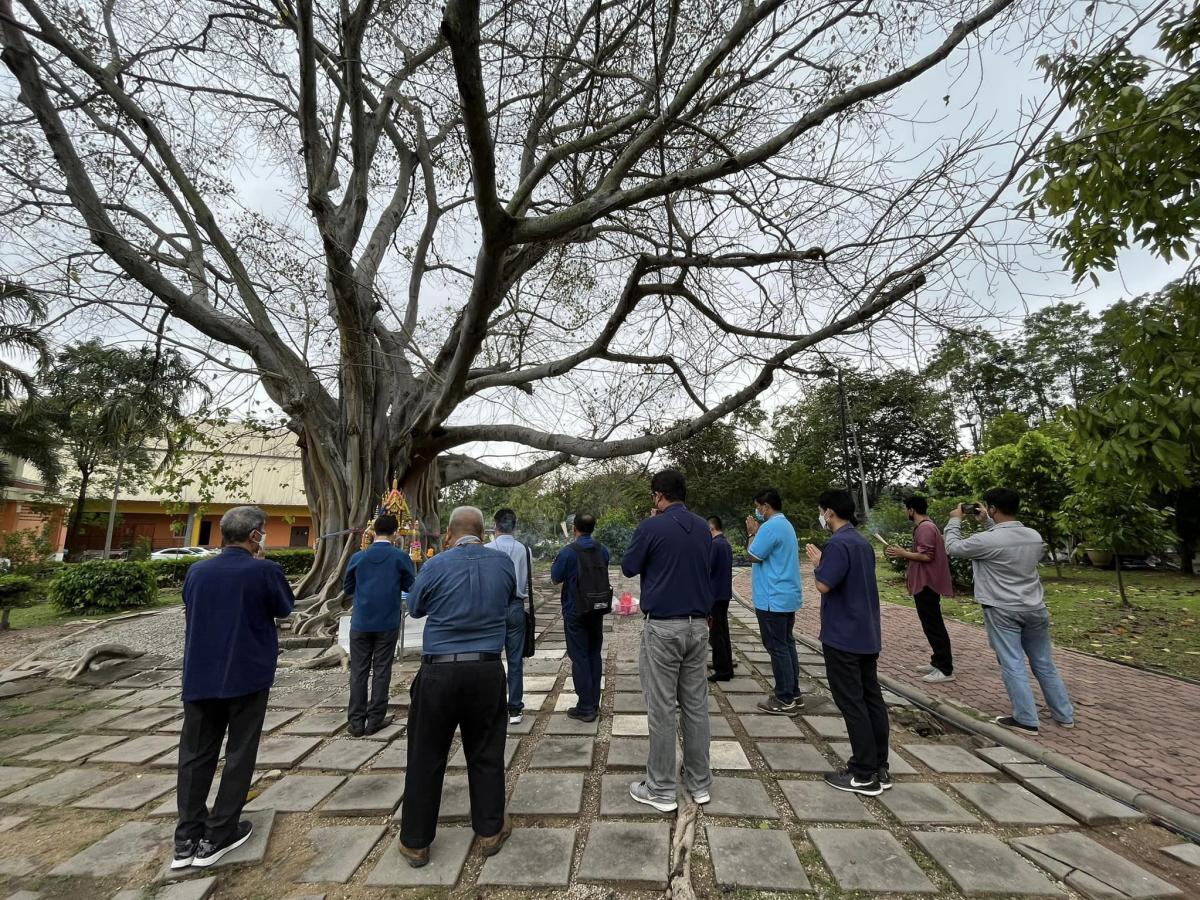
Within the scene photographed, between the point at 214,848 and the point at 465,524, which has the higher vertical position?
the point at 465,524

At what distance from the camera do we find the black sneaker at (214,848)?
8.05 ft

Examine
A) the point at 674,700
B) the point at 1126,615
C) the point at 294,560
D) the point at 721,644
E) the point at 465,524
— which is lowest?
the point at 1126,615

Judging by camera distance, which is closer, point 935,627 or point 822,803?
point 822,803

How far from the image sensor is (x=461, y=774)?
3307 mm

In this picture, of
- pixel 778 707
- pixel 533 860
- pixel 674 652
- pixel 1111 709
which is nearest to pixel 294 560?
pixel 778 707

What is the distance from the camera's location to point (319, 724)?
14.0ft

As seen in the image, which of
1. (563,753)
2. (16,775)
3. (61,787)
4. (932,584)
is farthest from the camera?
(932,584)

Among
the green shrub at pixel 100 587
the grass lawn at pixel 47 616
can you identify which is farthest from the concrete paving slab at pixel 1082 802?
the green shrub at pixel 100 587

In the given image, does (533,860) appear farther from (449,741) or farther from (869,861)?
(869,861)

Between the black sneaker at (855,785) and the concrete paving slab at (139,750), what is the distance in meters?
4.77

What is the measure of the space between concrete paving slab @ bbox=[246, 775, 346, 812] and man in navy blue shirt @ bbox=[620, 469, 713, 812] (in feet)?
6.28

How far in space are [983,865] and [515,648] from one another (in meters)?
3.08

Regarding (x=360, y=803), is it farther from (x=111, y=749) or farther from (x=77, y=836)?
(x=111, y=749)

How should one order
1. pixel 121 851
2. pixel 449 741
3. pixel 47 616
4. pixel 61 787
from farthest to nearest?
pixel 47 616, pixel 61 787, pixel 121 851, pixel 449 741
